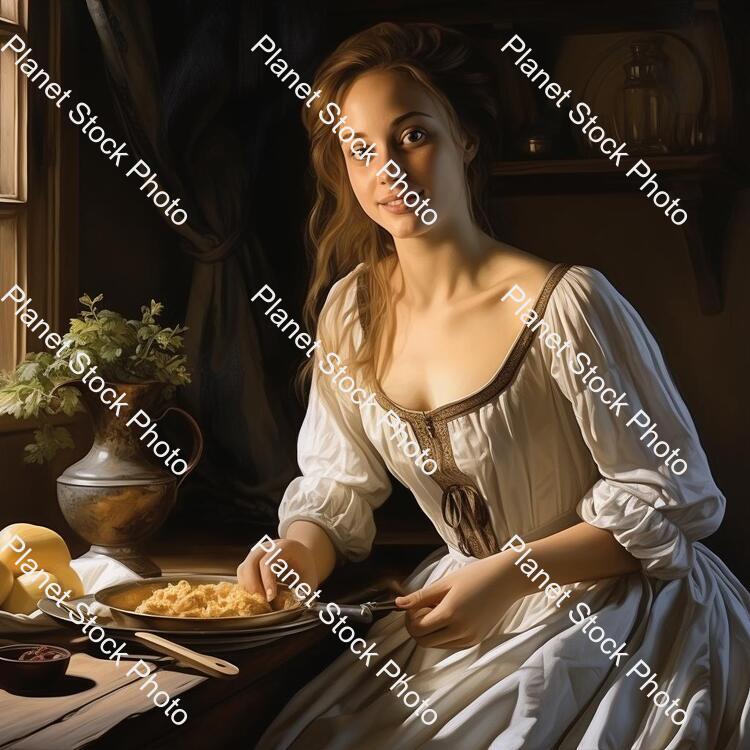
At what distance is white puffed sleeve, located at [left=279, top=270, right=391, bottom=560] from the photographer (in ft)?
5.42

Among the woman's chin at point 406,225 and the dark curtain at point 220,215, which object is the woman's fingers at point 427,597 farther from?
the dark curtain at point 220,215

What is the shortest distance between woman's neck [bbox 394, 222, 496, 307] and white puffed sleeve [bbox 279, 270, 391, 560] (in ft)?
0.54

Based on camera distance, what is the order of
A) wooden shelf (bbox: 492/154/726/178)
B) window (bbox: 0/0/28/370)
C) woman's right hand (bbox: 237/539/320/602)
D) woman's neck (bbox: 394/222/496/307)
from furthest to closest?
wooden shelf (bbox: 492/154/726/178), window (bbox: 0/0/28/370), woman's neck (bbox: 394/222/496/307), woman's right hand (bbox: 237/539/320/602)

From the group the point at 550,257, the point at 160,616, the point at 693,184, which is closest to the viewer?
the point at 160,616

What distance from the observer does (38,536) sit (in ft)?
5.01

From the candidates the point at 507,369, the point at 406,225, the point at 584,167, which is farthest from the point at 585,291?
the point at 584,167

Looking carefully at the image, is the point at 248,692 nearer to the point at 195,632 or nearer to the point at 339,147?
the point at 195,632

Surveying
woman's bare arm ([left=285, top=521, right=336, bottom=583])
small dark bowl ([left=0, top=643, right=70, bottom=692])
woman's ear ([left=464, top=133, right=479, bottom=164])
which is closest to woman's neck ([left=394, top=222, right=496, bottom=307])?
woman's ear ([left=464, top=133, right=479, bottom=164])

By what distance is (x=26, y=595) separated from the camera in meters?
1.49

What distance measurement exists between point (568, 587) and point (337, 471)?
41 cm

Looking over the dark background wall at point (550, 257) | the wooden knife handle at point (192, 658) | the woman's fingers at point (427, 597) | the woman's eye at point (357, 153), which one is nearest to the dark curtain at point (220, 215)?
the dark background wall at point (550, 257)

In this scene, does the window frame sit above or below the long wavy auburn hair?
above

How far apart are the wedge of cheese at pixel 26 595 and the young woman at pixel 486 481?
0.91 feet

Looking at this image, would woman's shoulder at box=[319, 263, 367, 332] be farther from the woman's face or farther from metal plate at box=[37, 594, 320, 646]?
metal plate at box=[37, 594, 320, 646]
